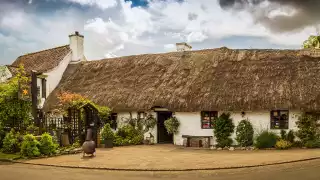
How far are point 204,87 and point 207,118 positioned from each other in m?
→ 2.19

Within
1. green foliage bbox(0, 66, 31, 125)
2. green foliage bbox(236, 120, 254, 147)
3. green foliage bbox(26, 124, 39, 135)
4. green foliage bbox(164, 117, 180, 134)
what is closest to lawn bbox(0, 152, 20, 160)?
green foliage bbox(26, 124, 39, 135)

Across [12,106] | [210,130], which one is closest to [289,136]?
[210,130]

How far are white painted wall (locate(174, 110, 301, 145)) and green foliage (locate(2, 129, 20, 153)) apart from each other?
1028 cm

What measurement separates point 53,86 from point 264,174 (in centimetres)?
2394

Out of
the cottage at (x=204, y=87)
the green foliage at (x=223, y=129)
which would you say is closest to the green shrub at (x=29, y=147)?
the cottage at (x=204, y=87)

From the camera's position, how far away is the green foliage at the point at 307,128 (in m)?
21.5

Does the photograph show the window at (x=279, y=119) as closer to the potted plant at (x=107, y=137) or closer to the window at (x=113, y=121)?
the potted plant at (x=107, y=137)

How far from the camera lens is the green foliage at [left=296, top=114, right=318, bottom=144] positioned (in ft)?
70.4

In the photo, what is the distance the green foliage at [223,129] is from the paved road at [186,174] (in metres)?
7.43

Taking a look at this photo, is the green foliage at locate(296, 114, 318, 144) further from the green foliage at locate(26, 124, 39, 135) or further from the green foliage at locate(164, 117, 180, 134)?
the green foliage at locate(26, 124, 39, 135)

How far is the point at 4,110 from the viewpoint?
21.4 meters

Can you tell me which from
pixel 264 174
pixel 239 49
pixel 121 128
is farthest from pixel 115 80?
pixel 264 174

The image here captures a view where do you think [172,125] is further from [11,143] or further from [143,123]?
[11,143]

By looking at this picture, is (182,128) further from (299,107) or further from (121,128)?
(299,107)
